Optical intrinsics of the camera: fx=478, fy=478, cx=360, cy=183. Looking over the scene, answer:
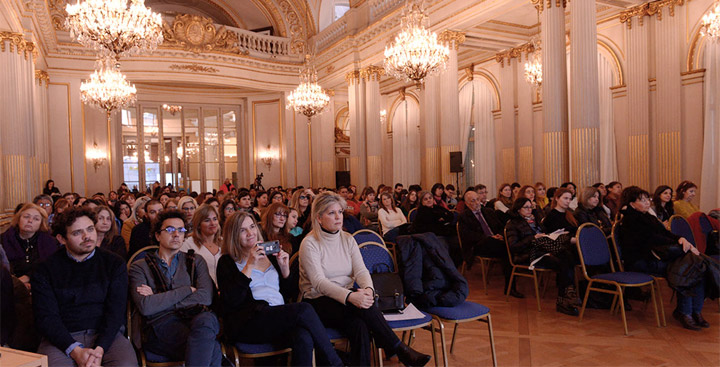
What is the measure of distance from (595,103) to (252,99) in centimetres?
1157

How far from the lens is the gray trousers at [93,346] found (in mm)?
2284

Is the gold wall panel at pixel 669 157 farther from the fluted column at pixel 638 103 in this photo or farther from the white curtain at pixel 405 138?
the white curtain at pixel 405 138

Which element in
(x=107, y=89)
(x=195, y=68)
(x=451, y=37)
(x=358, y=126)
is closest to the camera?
(x=107, y=89)

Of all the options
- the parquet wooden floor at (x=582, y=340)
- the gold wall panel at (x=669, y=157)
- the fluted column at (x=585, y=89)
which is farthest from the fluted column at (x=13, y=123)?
the gold wall panel at (x=669, y=157)

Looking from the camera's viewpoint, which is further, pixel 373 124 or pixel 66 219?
pixel 373 124

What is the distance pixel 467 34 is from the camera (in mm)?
10062

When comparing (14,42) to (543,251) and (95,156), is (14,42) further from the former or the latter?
(543,251)

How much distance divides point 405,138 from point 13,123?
1064 centimetres

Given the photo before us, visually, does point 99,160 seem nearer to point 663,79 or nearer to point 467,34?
Answer: point 467,34

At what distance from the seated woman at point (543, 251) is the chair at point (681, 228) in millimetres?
981

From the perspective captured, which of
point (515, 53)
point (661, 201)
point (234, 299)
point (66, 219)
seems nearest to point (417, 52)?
point (661, 201)

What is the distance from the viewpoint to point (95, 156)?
13164mm

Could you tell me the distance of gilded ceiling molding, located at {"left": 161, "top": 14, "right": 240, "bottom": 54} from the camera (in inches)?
522

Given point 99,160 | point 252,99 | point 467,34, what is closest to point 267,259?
point 467,34
